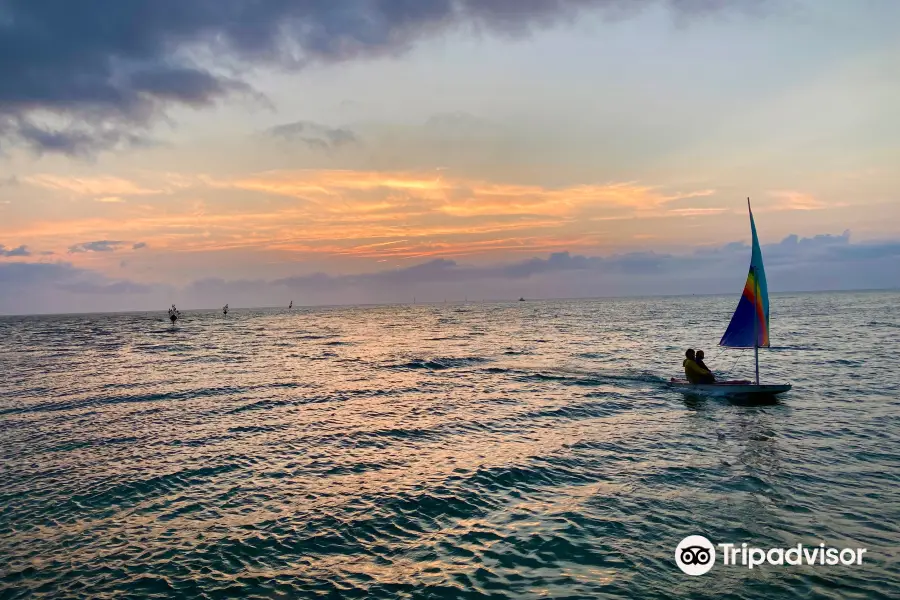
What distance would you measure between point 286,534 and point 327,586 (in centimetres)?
297

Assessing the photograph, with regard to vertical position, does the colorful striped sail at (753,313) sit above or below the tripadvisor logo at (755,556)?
above

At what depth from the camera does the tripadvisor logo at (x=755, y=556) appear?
432 inches

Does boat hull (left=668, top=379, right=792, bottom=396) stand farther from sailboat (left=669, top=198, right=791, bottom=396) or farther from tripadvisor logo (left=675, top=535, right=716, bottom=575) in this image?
tripadvisor logo (left=675, top=535, right=716, bottom=575)

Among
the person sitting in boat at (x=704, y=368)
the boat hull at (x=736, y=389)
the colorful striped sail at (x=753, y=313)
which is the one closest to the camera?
the boat hull at (x=736, y=389)

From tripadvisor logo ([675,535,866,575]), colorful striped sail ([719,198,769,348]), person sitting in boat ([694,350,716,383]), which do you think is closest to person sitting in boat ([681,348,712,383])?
person sitting in boat ([694,350,716,383])

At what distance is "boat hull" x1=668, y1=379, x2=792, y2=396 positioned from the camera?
2842 cm

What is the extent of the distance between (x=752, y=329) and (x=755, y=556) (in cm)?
2240

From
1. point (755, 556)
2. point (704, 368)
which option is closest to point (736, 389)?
point (704, 368)

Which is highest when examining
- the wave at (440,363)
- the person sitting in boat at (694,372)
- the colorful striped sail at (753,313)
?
the colorful striped sail at (753,313)

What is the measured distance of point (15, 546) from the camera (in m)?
12.7

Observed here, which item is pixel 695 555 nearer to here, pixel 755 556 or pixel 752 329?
pixel 755 556

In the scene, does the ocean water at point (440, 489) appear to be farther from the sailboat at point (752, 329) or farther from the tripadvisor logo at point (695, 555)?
the sailboat at point (752, 329)

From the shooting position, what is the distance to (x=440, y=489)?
16078mm

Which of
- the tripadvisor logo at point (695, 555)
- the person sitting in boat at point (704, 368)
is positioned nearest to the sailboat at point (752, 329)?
the person sitting in boat at point (704, 368)
